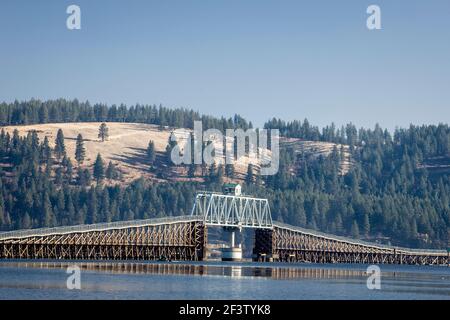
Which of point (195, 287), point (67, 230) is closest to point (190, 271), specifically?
point (195, 287)

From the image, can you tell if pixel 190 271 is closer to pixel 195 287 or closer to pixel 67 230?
pixel 195 287

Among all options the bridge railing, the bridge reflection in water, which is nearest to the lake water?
the bridge reflection in water

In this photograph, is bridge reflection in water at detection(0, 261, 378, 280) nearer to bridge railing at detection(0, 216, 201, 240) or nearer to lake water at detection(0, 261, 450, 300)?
lake water at detection(0, 261, 450, 300)

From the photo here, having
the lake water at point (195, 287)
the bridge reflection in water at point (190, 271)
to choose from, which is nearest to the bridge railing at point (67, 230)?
the bridge reflection in water at point (190, 271)

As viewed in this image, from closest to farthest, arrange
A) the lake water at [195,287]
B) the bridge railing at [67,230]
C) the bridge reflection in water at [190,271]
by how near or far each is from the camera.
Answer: the lake water at [195,287] → the bridge reflection in water at [190,271] → the bridge railing at [67,230]

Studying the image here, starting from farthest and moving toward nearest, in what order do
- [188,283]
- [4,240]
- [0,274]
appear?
1. [4,240]
2. [0,274]
3. [188,283]

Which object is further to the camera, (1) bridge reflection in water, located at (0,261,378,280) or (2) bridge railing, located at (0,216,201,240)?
(2) bridge railing, located at (0,216,201,240)

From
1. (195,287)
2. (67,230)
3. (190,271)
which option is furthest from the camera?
(67,230)

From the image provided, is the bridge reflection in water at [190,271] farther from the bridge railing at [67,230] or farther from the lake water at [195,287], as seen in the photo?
the bridge railing at [67,230]

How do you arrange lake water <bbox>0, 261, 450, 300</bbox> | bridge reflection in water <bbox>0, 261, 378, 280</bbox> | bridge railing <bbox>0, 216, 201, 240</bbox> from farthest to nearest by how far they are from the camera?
bridge railing <bbox>0, 216, 201, 240</bbox> → bridge reflection in water <bbox>0, 261, 378, 280</bbox> → lake water <bbox>0, 261, 450, 300</bbox>

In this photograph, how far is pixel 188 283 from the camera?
108562 millimetres

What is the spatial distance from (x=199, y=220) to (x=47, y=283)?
93991 mm
